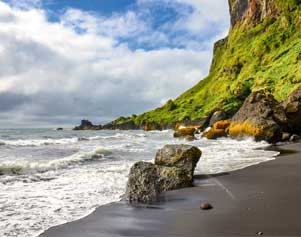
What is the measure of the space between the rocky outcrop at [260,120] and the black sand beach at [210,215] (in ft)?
84.1

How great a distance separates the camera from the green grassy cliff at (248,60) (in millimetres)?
100938

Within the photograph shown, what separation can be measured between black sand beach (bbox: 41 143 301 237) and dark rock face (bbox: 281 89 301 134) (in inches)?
1267

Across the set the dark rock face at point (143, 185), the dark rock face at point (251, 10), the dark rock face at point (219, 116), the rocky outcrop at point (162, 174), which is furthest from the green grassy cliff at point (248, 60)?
the dark rock face at point (143, 185)

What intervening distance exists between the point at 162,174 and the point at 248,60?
124724 mm

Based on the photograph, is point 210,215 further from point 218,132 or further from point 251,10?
point 251,10

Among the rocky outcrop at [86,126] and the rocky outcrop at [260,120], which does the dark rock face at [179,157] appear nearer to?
the rocky outcrop at [260,120]

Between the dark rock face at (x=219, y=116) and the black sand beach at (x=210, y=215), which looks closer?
the black sand beach at (x=210, y=215)

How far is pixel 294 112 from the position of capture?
45.9 metres

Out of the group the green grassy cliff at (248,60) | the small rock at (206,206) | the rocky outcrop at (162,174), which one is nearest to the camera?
the small rock at (206,206)

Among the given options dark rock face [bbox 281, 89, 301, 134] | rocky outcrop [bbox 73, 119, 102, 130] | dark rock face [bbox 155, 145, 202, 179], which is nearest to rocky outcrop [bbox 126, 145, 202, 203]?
dark rock face [bbox 155, 145, 202, 179]

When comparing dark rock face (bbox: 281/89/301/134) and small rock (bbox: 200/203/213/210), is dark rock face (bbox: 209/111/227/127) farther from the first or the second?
small rock (bbox: 200/203/213/210)

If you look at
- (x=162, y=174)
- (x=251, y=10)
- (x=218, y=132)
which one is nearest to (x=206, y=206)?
(x=162, y=174)

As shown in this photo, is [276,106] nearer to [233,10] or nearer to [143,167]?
[143,167]

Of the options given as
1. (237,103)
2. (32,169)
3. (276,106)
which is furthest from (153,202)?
(237,103)
